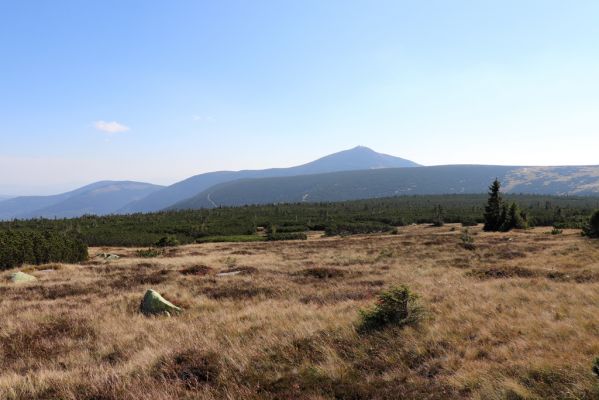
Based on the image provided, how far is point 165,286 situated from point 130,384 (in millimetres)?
12651

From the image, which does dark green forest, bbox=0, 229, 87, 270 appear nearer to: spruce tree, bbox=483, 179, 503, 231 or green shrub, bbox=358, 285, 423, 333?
green shrub, bbox=358, 285, 423, 333

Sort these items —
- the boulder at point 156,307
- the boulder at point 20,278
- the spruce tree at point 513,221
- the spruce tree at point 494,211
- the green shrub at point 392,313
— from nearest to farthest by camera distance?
the green shrub at point 392,313 → the boulder at point 156,307 → the boulder at point 20,278 → the spruce tree at point 513,221 → the spruce tree at point 494,211

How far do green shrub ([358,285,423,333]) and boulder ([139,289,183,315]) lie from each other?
23.8 feet

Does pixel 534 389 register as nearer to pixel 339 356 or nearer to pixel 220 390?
pixel 339 356

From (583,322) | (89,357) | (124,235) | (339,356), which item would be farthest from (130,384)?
(124,235)

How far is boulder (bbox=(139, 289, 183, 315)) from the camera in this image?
44.7ft

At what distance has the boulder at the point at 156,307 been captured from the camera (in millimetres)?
13609

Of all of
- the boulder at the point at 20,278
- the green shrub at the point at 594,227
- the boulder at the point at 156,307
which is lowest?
the green shrub at the point at 594,227

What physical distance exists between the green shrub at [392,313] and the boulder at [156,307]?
23.8ft

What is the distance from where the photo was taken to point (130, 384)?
22.2 feet

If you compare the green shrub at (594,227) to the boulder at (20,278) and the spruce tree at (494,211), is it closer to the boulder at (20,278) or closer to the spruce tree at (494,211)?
the spruce tree at (494,211)

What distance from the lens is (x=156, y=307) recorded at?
1370cm

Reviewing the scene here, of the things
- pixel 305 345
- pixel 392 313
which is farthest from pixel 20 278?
pixel 392 313

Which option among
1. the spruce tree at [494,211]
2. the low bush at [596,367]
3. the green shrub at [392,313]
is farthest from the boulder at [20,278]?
the spruce tree at [494,211]
